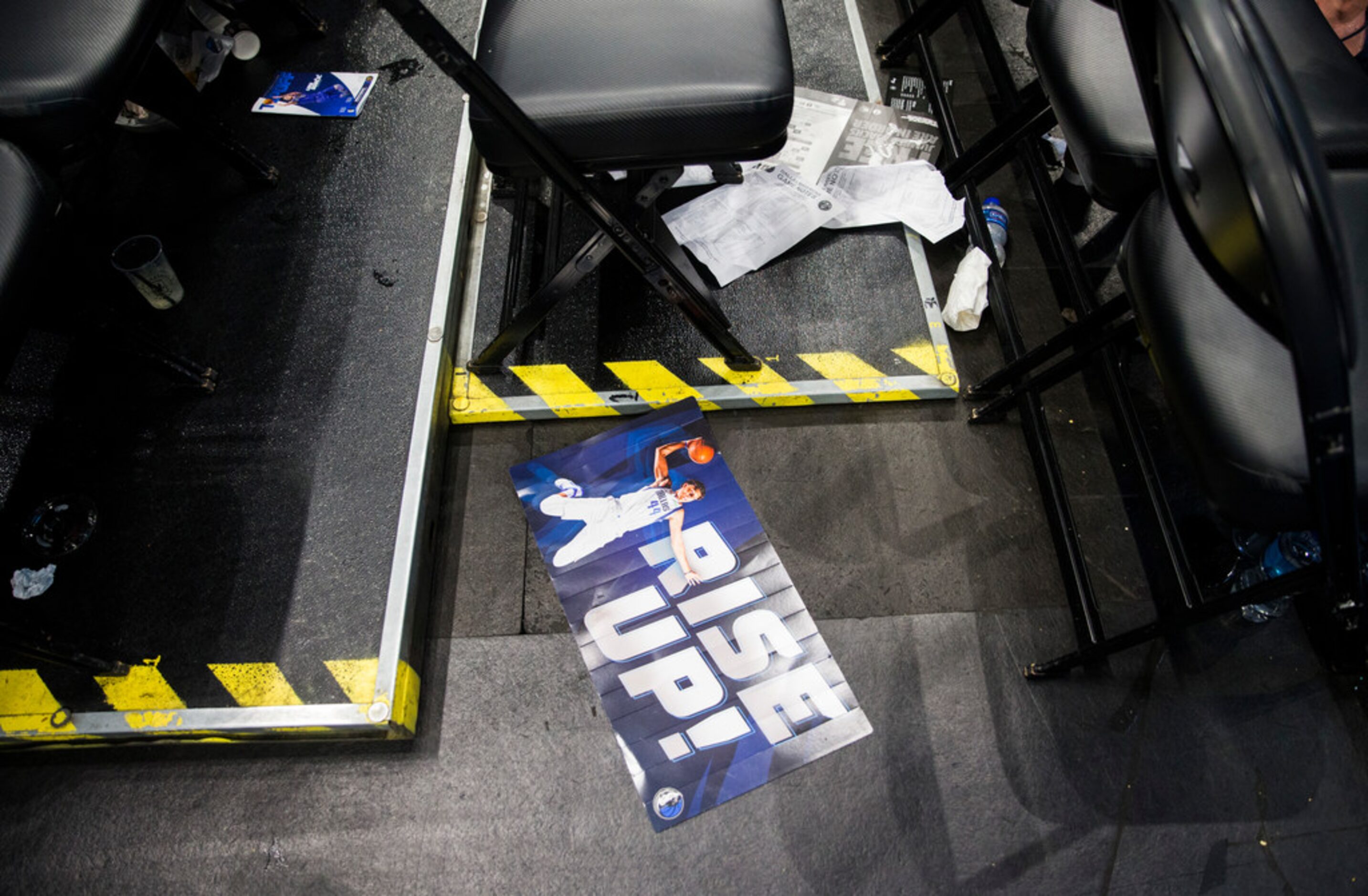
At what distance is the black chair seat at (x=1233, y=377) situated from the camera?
0.81m

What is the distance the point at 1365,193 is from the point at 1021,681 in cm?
86

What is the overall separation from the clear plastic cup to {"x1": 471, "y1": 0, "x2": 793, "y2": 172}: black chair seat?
0.86 m

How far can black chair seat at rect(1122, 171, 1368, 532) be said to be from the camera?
81cm

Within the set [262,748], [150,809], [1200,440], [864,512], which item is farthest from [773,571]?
[150,809]

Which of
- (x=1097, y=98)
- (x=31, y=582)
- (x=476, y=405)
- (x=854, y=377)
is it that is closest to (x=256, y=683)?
(x=31, y=582)

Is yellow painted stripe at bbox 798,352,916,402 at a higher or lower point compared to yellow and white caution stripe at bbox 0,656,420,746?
lower

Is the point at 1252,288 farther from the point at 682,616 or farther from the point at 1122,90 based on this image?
the point at 682,616

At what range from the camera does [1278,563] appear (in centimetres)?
135

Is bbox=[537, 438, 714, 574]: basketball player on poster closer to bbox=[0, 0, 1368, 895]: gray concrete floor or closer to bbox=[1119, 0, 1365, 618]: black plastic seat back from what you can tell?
bbox=[0, 0, 1368, 895]: gray concrete floor

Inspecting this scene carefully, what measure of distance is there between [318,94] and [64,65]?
81cm

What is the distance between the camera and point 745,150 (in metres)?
1.11

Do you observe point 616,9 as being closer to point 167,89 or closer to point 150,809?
point 167,89

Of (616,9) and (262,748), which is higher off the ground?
(616,9)

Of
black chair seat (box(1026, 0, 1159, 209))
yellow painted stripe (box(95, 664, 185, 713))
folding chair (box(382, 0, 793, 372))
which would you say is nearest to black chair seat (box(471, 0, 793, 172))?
folding chair (box(382, 0, 793, 372))
